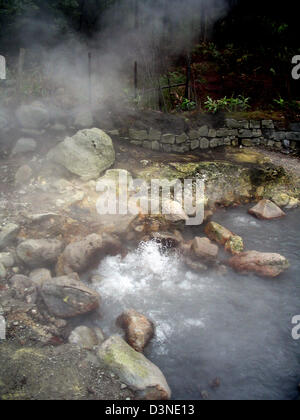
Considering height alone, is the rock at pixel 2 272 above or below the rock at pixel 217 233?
below

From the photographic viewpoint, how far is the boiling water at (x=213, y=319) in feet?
10.9

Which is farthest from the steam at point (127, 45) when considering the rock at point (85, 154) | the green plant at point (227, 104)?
the rock at point (85, 154)

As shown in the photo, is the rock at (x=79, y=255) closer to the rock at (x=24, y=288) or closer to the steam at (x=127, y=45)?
the rock at (x=24, y=288)

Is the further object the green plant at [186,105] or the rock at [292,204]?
the green plant at [186,105]

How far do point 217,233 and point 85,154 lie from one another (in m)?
3.52

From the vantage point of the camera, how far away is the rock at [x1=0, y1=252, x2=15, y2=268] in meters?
4.28

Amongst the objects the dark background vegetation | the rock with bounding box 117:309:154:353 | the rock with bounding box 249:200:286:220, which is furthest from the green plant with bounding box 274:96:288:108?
the rock with bounding box 117:309:154:353

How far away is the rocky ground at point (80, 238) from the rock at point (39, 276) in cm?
2

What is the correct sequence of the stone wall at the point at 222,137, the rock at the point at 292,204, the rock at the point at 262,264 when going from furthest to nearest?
the stone wall at the point at 222,137 → the rock at the point at 292,204 → the rock at the point at 262,264

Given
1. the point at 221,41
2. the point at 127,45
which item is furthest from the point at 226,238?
the point at 221,41

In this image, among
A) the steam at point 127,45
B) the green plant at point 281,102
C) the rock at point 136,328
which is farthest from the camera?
the green plant at point 281,102

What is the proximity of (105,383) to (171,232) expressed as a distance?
3160 millimetres

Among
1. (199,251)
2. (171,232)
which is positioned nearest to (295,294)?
(199,251)

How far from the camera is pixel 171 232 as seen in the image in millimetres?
5660
